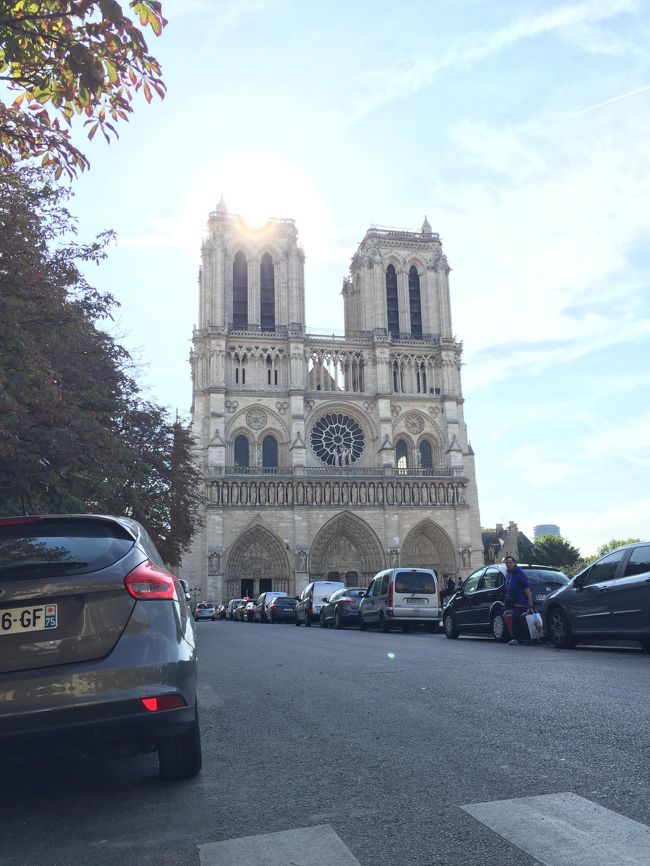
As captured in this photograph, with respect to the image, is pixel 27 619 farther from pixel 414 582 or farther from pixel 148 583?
pixel 414 582

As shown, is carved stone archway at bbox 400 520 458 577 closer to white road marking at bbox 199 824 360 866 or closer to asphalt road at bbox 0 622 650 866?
asphalt road at bbox 0 622 650 866

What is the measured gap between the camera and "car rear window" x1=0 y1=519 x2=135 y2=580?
12.0 ft

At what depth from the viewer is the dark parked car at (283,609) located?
30.0 metres

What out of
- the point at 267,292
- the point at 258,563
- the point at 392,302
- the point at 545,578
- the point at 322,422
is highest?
the point at 267,292

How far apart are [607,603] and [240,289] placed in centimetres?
4564

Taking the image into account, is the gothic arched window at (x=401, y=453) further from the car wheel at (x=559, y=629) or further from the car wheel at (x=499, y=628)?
the car wheel at (x=559, y=629)

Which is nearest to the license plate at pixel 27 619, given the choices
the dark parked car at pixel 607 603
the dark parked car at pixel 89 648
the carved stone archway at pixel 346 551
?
the dark parked car at pixel 89 648

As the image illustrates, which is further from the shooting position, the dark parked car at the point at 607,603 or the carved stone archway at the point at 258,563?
the carved stone archway at the point at 258,563

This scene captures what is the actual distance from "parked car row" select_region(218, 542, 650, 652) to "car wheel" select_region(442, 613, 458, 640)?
0.02 meters

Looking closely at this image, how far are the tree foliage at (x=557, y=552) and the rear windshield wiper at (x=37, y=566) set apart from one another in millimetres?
60783

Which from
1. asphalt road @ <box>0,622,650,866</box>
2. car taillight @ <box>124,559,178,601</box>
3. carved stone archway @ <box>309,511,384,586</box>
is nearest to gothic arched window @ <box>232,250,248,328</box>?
carved stone archway @ <box>309,511,384,586</box>

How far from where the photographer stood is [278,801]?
3.46 m

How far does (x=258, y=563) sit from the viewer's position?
159ft

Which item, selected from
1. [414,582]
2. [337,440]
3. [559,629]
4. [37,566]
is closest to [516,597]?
[559,629]
